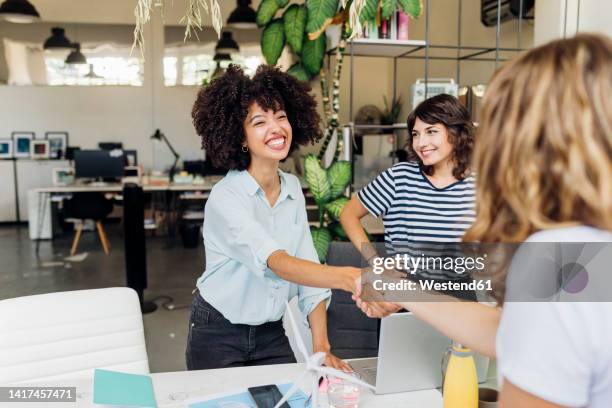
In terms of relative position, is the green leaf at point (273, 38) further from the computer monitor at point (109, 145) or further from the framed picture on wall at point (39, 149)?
the framed picture on wall at point (39, 149)

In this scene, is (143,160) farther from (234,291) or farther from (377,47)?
(234,291)

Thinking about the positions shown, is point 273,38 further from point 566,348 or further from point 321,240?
point 566,348

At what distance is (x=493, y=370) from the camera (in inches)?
62.5

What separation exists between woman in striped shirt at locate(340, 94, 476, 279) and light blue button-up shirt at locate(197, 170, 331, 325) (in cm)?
60

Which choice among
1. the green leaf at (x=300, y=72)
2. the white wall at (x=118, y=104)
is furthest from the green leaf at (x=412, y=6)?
the white wall at (x=118, y=104)

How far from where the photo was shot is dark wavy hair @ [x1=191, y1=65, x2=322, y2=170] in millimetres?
1966

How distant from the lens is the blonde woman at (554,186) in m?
0.64

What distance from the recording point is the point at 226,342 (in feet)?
6.08

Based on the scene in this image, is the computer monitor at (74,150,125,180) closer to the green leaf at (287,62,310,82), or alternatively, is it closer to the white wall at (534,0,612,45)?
the green leaf at (287,62,310,82)

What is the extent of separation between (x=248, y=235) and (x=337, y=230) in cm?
176

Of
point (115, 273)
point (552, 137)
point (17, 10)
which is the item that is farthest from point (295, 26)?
point (17, 10)

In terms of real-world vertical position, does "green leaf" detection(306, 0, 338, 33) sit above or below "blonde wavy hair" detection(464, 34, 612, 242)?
above

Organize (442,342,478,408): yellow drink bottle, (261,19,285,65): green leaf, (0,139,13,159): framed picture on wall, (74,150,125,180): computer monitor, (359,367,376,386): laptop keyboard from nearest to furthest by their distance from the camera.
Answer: (442,342,478,408): yellow drink bottle → (359,367,376,386): laptop keyboard → (261,19,285,65): green leaf → (74,150,125,180): computer monitor → (0,139,13,159): framed picture on wall

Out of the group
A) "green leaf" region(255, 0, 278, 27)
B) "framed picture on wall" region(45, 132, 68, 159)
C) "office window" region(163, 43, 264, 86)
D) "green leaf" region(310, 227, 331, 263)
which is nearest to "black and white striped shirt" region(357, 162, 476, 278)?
"green leaf" region(310, 227, 331, 263)
